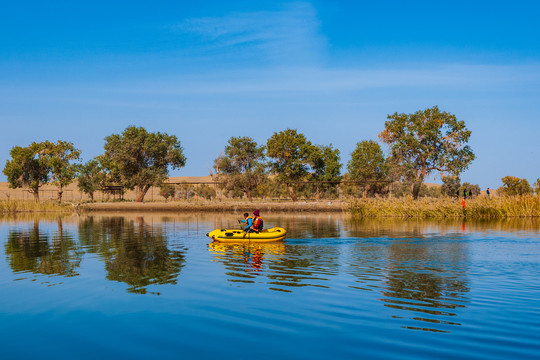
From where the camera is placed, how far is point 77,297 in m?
12.7

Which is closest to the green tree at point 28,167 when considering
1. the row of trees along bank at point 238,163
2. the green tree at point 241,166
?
the row of trees along bank at point 238,163

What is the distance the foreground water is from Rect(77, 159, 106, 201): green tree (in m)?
59.3

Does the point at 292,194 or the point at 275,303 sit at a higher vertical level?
the point at 292,194

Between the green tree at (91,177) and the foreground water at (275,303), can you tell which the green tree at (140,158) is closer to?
the green tree at (91,177)

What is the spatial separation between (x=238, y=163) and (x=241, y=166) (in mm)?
669

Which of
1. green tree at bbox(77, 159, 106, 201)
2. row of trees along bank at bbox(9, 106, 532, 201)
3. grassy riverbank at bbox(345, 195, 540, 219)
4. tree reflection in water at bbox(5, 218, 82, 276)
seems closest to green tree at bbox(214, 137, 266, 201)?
row of trees along bank at bbox(9, 106, 532, 201)

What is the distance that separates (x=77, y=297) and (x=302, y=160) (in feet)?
A: 205

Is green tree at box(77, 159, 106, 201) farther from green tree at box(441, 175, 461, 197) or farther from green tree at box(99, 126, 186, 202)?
green tree at box(441, 175, 461, 197)

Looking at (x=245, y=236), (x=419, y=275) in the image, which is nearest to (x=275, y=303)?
(x=419, y=275)

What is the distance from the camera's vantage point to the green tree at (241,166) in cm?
7562

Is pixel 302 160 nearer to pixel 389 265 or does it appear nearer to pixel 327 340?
pixel 389 265

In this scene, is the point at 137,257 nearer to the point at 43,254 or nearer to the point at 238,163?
the point at 43,254

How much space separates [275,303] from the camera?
11.5 metres

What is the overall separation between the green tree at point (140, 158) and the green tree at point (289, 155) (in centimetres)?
1467
